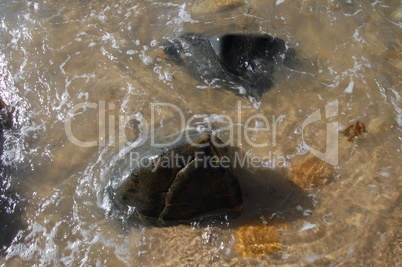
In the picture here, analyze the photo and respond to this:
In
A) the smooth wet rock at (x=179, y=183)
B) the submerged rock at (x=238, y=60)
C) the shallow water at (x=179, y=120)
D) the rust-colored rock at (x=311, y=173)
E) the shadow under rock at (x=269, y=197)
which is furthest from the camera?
the submerged rock at (x=238, y=60)

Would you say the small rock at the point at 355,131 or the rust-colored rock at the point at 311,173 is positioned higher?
the small rock at the point at 355,131

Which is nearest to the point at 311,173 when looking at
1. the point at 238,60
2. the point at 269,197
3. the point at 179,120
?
the point at 269,197

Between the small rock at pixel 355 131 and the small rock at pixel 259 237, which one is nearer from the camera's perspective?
the small rock at pixel 259 237

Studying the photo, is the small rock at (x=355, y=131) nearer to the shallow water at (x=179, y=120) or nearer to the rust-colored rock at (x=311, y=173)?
the shallow water at (x=179, y=120)

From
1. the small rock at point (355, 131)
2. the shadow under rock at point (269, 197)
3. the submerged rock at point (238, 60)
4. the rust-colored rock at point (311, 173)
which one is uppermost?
the submerged rock at point (238, 60)

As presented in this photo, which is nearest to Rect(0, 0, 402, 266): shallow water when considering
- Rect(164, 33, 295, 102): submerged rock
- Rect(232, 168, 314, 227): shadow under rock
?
Rect(232, 168, 314, 227): shadow under rock

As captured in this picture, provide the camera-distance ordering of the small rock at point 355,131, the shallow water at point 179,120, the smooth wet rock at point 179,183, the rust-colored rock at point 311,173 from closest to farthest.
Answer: the smooth wet rock at point 179,183
the shallow water at point 179,120
the rust-colored rock at point 311,173
the small rock at point 355,131

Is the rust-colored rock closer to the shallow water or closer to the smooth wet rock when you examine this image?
the shallow water

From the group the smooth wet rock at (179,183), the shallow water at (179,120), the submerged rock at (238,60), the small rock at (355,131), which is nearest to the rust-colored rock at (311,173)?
the shallow water at (179,120)

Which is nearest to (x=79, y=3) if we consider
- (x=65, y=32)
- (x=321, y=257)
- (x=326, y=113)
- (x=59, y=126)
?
(x=65, y=32)
